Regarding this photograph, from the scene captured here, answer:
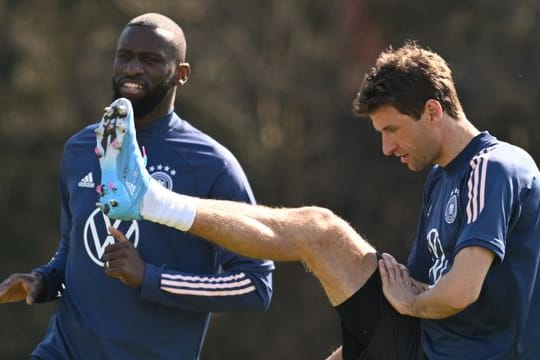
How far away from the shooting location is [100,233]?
6.11m

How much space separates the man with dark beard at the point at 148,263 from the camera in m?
6.01

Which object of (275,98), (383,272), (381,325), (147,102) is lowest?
(275,98)

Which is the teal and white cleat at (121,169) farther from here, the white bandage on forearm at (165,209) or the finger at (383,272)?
the finger at (383,272)

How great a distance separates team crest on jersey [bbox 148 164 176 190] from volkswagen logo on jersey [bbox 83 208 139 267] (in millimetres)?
221

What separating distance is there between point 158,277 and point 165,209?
481 mm

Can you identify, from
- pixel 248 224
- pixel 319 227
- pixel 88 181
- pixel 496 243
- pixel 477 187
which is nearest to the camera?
pixel 496 243

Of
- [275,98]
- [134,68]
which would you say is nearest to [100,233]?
[134,68]

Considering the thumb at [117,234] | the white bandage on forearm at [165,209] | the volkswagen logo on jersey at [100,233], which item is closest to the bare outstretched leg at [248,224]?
the white bandage on forearm at [165,209]

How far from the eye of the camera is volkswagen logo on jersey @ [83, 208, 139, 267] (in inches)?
239

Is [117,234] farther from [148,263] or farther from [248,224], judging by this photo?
[248,224]

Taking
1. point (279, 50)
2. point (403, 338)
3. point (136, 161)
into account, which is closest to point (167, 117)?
point (136, 161)

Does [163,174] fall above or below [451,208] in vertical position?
below

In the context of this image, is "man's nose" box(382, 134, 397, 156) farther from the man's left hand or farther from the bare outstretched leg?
the man's left hand

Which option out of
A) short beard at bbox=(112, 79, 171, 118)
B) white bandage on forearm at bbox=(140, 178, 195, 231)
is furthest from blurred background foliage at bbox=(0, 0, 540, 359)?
white bandage on forearm at bbox=(140, 178, 195, 231)
